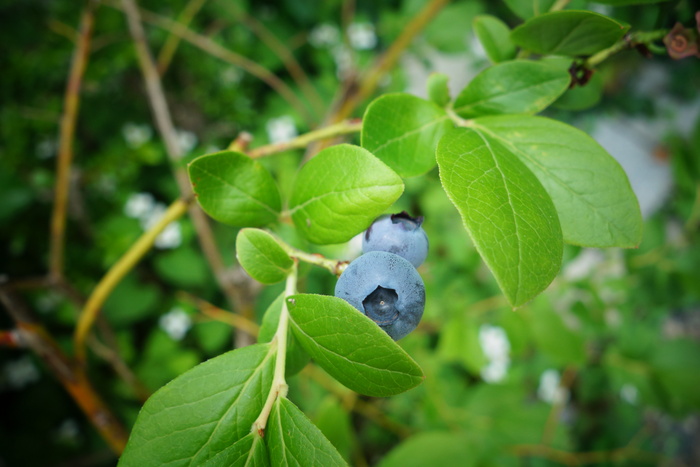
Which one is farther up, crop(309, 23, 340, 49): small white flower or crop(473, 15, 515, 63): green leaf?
crop(473, 15, 515, 63): green leaf

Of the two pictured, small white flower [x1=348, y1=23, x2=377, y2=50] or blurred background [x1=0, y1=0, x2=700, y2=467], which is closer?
blurred background [x1=0, y1=0, x2=700, y2=467]

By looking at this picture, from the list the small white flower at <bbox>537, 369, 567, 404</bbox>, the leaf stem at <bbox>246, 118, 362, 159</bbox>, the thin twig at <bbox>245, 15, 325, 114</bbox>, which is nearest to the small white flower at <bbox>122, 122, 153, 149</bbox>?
the thin twig at <bbox>245, 15, 325, 114</bbox>

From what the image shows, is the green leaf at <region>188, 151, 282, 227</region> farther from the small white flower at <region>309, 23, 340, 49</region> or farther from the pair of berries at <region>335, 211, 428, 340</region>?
the small white flower at <region>309, 23, 340, 49</region>

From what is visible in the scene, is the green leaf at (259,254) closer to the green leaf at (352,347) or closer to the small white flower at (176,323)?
the green leaf at (352,347)

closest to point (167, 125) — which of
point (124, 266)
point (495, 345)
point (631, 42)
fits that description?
Answer: point (124, 266)

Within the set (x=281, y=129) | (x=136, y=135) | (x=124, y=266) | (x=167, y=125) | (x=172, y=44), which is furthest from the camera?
(x=281, y=129)

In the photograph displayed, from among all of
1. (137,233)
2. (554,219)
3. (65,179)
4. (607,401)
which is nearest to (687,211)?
(554,219)

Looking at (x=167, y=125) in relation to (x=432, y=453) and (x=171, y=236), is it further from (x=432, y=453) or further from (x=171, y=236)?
(x=432, y=453)
